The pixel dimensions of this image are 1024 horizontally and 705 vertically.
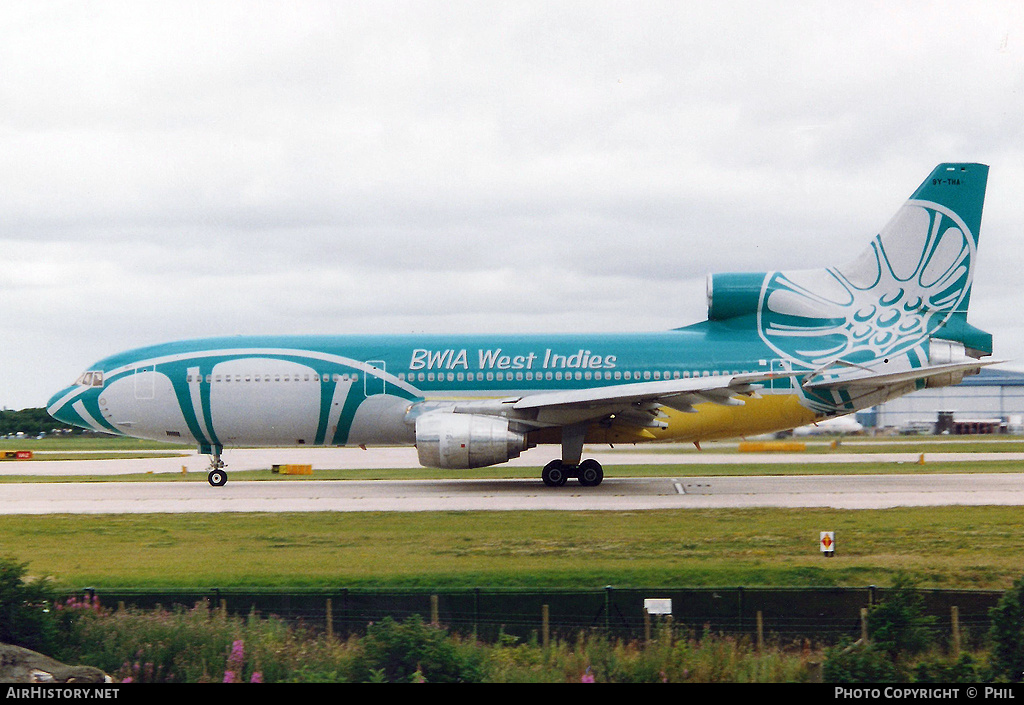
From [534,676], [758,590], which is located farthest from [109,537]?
[758,590]

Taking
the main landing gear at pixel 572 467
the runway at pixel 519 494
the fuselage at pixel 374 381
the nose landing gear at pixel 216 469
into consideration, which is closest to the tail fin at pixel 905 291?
the fuselage at pixel 374 381

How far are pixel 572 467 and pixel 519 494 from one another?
2576 mm

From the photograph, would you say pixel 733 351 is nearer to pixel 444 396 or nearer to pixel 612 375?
pixel 612 375

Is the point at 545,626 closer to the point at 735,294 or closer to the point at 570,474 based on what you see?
the point at 570,474

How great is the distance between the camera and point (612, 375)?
28344 mm

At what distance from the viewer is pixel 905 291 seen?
2875 centimetres

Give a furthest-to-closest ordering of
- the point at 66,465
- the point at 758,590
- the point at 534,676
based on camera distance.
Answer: the point at 66,465 < the point at 758,590 < the point at 534,676

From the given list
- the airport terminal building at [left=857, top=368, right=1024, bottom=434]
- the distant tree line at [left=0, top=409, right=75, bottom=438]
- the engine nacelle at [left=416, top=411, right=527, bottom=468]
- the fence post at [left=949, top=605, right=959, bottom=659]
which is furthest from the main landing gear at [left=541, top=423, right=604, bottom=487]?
the airport terminal building at [left=857, top=368, right=1024, bottom=434]

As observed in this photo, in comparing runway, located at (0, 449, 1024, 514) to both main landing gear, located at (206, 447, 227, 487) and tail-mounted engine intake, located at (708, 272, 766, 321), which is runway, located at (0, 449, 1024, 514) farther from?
tail-mounted engine intake, located at (708, 272, 766, 321)

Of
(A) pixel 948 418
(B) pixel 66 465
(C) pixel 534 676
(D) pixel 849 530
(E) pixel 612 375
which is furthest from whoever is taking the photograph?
(A) pixel 948 418

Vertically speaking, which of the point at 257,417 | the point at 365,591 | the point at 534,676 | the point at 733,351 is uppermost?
the point at 733,351

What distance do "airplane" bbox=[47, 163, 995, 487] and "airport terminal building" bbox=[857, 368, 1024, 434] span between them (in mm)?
72366

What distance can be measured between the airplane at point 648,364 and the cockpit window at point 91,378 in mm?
555
